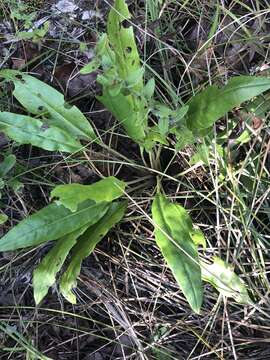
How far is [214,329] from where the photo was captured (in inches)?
58.8

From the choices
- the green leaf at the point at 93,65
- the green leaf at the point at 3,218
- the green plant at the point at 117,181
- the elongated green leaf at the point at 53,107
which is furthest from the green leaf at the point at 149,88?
the green leaf at the point at 3,218

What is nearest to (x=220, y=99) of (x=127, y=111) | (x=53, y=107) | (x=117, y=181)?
(x=127, y=111)

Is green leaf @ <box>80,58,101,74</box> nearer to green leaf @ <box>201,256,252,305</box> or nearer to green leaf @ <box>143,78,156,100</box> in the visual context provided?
green leaf @ <box>143,78,156,100</box>

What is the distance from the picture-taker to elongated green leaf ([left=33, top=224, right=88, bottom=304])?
1.50m

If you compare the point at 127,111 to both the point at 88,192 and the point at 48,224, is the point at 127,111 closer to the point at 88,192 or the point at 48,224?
the point at 88,192

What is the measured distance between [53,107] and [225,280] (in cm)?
69

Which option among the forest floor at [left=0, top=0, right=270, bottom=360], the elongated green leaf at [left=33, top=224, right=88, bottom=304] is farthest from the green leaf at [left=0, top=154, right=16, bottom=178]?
the elongated green leaf at [left=33, top=224, right=88, bottom=304]

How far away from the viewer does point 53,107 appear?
5.23ft

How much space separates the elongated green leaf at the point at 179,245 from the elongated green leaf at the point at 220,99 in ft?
0.77

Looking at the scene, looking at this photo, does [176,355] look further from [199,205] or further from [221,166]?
[221,166]

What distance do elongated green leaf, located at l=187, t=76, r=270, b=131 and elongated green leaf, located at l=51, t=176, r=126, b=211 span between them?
0.89 feet

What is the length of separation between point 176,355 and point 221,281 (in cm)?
26

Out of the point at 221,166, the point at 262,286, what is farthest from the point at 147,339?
the point at 221,166

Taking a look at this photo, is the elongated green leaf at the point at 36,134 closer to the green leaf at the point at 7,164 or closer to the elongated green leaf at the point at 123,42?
the green leaf at the point at 7,164
